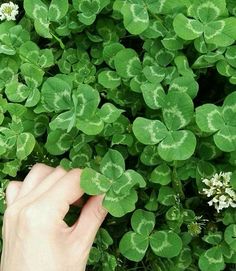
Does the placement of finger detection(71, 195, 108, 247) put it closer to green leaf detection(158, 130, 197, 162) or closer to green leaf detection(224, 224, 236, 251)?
green leaf detection(158, 130, 197, 162)

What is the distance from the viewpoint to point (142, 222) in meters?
1.48

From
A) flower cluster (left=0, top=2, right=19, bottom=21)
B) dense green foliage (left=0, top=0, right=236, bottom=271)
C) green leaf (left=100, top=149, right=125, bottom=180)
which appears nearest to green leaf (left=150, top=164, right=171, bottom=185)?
dense green foliage (left=0, top=0, right=236, bottom=271)

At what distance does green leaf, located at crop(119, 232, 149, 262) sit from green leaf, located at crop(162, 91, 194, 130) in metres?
0.32

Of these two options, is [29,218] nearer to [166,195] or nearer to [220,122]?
[166,195]

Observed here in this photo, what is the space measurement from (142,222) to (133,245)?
6 cm

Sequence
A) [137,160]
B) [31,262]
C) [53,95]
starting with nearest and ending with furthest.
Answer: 1. [31,262]
2. [53,95]
3. [137,160]

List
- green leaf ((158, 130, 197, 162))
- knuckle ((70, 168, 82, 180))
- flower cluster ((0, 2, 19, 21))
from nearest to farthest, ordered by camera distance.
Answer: green leaf ((158, 130, 197, 162))
knuckle ((70, 168, 82, 180))
flower cluster ((0, 2, 19, 21))

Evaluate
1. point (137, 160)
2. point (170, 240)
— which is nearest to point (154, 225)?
point (170, 240)

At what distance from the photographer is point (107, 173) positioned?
1387 mm

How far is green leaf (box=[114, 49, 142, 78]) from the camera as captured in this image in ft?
4.93

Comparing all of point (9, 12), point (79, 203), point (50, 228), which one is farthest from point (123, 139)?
point (9, 12)

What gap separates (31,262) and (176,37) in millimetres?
662

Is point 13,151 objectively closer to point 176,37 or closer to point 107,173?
point 107,173

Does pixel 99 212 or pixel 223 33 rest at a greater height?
pixel 223 33
